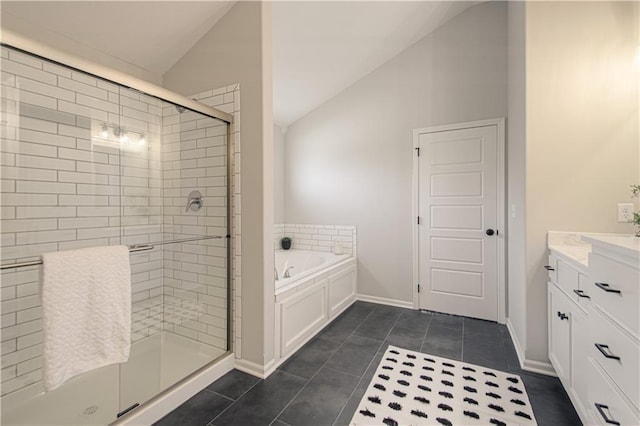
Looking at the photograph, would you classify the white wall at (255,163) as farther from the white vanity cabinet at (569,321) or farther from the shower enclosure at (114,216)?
the white vanity cabinet at (569,321)

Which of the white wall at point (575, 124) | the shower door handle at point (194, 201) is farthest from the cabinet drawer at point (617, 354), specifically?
the shower door handle at point (194, 201)

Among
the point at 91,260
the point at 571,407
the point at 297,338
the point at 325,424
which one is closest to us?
the point at 91,260

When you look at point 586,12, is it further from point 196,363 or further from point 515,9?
point 196,363

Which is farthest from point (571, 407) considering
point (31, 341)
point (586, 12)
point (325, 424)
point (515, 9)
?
point (31, 341)

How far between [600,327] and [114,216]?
108 inches

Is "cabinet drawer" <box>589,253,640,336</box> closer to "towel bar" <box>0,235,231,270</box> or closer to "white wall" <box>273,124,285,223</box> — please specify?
"towel bar" <box>0,235,231,270</box>

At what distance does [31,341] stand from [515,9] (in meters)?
4.30

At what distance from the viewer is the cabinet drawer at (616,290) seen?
95 cm

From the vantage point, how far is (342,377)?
6.34 feet

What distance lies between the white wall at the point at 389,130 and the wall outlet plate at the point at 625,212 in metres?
1.47

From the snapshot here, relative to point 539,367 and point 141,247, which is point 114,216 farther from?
point 539,367

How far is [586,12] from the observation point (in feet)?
5.96

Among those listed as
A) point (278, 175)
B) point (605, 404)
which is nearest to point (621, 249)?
point (605, 404)

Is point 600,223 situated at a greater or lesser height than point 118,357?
greater
